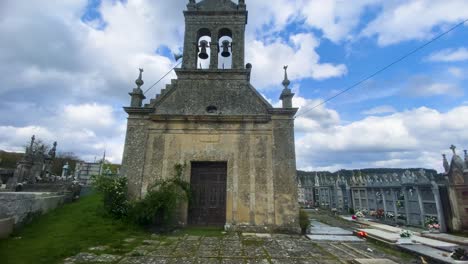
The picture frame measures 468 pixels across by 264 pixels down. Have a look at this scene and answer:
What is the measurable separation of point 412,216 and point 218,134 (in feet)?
34.4

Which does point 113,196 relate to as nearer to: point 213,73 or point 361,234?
point 213,73

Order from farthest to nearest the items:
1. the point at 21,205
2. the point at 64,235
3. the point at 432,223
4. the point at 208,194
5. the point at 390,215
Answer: the point at 390,215
the point at 208,194
the point at 432,223
the point at 21,205
the point at 64,235

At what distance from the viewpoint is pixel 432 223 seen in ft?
33.8

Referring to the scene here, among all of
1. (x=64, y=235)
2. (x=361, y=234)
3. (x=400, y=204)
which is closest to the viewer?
(x=64, y=235)

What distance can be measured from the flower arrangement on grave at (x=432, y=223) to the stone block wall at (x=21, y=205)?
1552 cm

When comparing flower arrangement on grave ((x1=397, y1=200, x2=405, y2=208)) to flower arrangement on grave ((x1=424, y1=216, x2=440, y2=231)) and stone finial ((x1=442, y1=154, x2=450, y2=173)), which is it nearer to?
flower arrangement on grave ((x1=424, y1=216, x2=440, y2=231))

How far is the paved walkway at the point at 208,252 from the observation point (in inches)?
230

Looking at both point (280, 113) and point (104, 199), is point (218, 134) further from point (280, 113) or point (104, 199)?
point (104, 199)

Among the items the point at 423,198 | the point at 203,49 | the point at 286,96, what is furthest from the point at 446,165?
the point at 203,49

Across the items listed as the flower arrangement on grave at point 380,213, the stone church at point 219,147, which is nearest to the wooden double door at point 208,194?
the stone church at point 219,147

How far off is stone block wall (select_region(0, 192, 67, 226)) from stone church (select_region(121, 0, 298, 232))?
3.24 meters

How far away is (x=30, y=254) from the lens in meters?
5.48

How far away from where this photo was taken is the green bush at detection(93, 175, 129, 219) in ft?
32.6

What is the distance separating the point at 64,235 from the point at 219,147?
6688 mm
